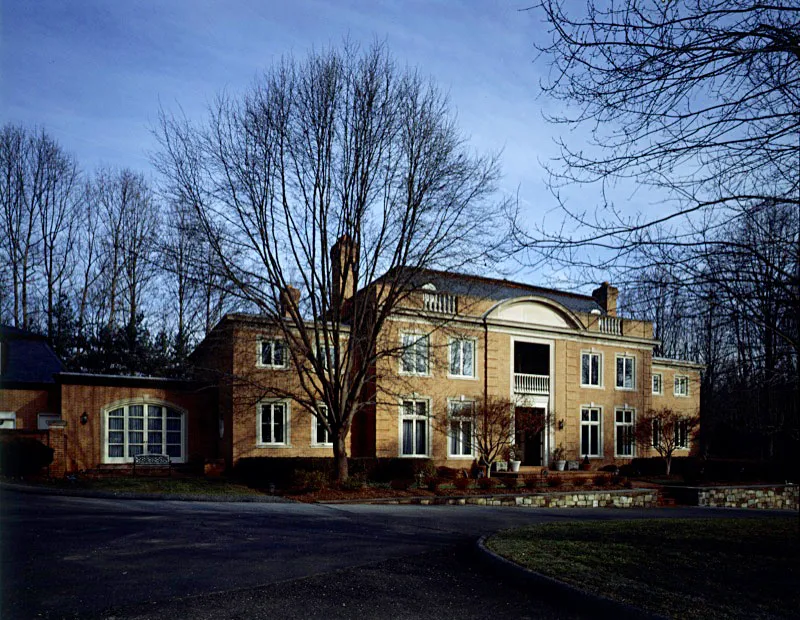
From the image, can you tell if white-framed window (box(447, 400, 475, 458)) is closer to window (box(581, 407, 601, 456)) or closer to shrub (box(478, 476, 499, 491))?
shrub (box(478, 476, 499, 491))

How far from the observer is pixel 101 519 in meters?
12.3

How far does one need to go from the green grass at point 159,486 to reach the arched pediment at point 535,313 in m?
13.7

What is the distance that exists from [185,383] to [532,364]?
642 inches

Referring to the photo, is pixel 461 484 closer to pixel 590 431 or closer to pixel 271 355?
pixel 271 355

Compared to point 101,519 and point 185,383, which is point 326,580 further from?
point 185,383

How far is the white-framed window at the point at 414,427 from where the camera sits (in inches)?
1073

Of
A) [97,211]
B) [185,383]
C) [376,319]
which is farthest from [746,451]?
[97,211]

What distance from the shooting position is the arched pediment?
29.8 meters

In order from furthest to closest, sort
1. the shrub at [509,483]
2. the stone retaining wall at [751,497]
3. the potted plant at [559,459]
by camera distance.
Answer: the potted plant at [559,459]
the stone retaining wall at [751,497]
the shrub at [509,483]

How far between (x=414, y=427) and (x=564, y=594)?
20.5 m

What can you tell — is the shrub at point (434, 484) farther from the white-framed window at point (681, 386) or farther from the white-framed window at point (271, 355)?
the white-framed window at point (681, 386)

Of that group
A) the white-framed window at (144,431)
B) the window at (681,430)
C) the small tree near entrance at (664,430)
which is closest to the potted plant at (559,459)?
the small tree near entrance at (664,430)

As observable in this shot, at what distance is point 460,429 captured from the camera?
2616cm

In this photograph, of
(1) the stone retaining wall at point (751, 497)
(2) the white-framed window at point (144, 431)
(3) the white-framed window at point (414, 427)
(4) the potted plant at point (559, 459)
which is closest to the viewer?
(2) the white-framed window at point (144, 431)
